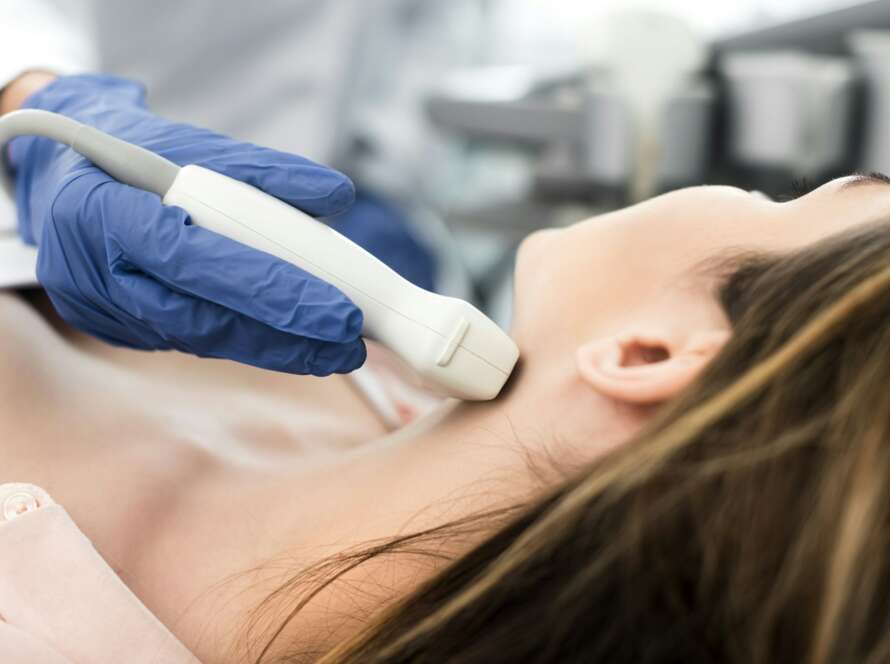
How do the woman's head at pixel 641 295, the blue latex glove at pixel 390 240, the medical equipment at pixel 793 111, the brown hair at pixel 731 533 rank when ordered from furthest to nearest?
the blue latex glove at pixel 390 240 < the medical equipment at pixel 793 111 < the woman's head at pixel 641 295 < the brown hair at pixel 731 533

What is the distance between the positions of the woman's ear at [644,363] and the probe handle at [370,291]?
0.21 feet

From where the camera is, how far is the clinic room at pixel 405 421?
485mm

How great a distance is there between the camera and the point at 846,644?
45 centimetres

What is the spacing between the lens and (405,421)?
982 millimetres

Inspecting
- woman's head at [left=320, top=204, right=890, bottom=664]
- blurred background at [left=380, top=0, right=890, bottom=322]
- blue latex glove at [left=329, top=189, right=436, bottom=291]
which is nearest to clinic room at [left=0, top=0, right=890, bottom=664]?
woman's head at [left=320, top=204, right=890, bottom=664]

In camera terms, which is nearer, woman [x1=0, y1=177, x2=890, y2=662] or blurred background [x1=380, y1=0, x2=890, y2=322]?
woman [x1=0, y1=177, x2=890, y2=662]

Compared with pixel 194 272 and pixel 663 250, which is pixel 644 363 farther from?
pixel 194 272

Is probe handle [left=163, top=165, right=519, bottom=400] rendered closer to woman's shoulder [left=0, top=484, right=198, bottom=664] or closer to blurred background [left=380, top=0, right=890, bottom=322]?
woman's shoulder [left=0, top=484, right=198, bottom=664]

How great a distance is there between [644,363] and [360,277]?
0.19m

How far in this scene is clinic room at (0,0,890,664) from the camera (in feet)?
1.59

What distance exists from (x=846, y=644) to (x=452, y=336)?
0.95 feet

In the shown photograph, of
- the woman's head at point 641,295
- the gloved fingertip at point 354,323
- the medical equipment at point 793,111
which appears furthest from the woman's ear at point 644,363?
the medical equipment at point 793,111

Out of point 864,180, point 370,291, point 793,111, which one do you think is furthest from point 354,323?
point 793,111

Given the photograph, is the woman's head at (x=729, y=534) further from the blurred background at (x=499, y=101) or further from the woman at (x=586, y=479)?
the blurred background at (x=499, y=101)
